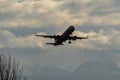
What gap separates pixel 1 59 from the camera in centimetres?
9000

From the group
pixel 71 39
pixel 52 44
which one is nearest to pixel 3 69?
pixel 71 39

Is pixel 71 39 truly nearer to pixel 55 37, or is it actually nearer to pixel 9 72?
pixel 55 37

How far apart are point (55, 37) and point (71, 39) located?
15.5 ft

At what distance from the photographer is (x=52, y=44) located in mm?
127375

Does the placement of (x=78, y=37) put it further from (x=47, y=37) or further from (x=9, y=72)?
(x=9, y=72)

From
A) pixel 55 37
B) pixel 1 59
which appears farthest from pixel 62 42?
pixel 1 59

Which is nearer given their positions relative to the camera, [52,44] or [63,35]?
[63,35]

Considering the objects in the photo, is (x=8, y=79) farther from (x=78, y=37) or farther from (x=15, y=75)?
(x=78, y=37)

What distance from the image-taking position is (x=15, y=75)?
3398 inches

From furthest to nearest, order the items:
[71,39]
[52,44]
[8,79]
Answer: [52,44], [71,39], [8,79]

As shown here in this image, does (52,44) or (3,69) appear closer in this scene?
(3,69)

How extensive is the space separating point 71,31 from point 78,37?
5591 millimetres

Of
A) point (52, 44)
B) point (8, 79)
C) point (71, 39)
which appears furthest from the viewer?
point (52, 44)

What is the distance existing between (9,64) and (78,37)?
3719cm
